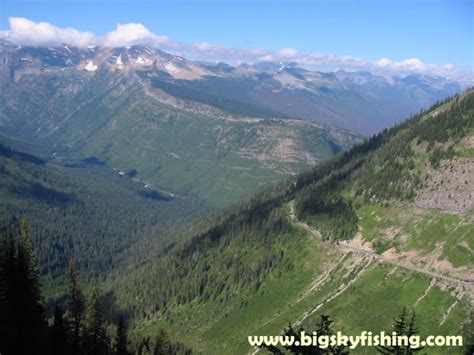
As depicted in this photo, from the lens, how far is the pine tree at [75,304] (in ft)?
328

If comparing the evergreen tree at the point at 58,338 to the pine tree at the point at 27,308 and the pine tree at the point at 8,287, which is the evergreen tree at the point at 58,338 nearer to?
the pine tree at the point at 27,308

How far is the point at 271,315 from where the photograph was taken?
19838 cm

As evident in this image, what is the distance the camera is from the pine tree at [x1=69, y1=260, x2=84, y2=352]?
99.9m

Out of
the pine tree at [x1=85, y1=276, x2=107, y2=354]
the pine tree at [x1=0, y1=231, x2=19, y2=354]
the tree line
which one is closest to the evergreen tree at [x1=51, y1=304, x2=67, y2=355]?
the tree line

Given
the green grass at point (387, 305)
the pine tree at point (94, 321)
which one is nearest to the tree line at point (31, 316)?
the pine tree at point (94, 321)

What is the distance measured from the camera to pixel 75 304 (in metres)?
104

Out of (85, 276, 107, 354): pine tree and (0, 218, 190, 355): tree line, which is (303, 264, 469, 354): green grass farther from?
(0, 218, 190, 355): tree line

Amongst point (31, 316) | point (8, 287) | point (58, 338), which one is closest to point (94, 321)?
point (58, 338)

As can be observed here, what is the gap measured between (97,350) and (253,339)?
68.1m

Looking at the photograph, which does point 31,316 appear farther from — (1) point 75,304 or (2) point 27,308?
(1) point 75,304

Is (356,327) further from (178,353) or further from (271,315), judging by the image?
(178,353)

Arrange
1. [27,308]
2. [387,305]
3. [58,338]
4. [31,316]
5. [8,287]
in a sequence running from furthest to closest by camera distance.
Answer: [387,305] < [58,338] < [31,316] < [27,308] < [8,287]

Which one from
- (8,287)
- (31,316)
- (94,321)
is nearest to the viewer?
(8,287)

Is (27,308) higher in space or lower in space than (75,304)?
higher
